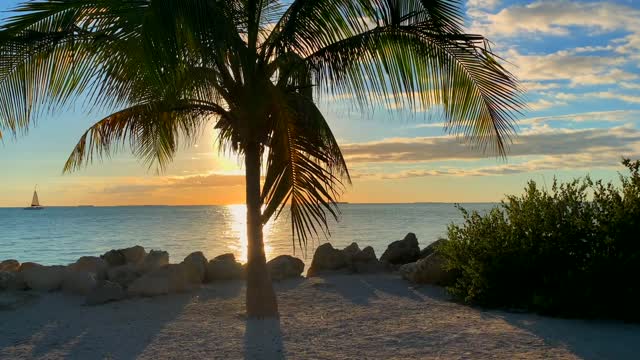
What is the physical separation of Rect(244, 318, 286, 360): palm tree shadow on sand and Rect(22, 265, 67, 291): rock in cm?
459

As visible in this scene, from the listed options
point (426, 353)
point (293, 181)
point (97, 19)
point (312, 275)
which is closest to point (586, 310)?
point (426, 353)

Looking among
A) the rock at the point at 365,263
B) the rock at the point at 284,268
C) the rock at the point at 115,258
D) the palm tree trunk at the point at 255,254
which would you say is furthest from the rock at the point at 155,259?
the palm tree trunk at the point at 255,254

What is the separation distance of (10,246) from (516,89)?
148ft

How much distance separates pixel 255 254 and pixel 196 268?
10.7ft

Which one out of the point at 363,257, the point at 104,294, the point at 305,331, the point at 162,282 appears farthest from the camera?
the point at 363,257

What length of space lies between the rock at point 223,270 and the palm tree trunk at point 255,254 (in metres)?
3.57

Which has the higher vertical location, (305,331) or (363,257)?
(363,257)

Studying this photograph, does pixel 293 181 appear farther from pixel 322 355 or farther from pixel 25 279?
pixel 25 279

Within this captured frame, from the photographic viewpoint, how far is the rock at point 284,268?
1262cm

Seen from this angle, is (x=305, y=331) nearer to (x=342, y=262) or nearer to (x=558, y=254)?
(x=558, y=254)

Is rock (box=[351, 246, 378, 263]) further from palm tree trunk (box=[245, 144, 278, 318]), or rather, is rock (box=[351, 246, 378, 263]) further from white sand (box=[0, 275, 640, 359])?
palm tree trunk (box=[245, 144, 278, 318])

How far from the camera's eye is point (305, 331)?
8094 millimetres

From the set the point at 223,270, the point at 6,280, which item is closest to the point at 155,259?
the point at 223,270

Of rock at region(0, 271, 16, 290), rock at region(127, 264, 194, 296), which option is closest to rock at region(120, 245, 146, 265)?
rock at region(0, 271, 16, 290)
